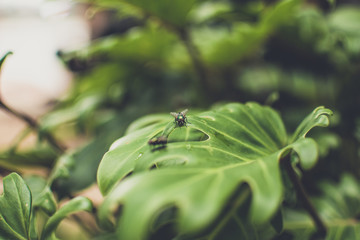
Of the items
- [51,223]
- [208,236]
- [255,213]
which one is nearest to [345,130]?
[208,236]

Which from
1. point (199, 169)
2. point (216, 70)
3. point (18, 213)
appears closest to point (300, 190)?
point (199, 169)

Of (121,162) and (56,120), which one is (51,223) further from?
(56,120)

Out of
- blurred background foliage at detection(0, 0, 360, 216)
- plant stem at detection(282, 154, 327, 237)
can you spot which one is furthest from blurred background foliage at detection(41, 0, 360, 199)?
plant stem at detection(282, 154, 327, 237)

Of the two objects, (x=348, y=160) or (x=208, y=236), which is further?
(x=348, y=160)

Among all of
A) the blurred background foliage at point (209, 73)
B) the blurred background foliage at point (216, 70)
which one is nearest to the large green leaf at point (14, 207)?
the blurred background foliage at point (209, 73)

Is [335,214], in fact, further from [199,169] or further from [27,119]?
[27,119]
